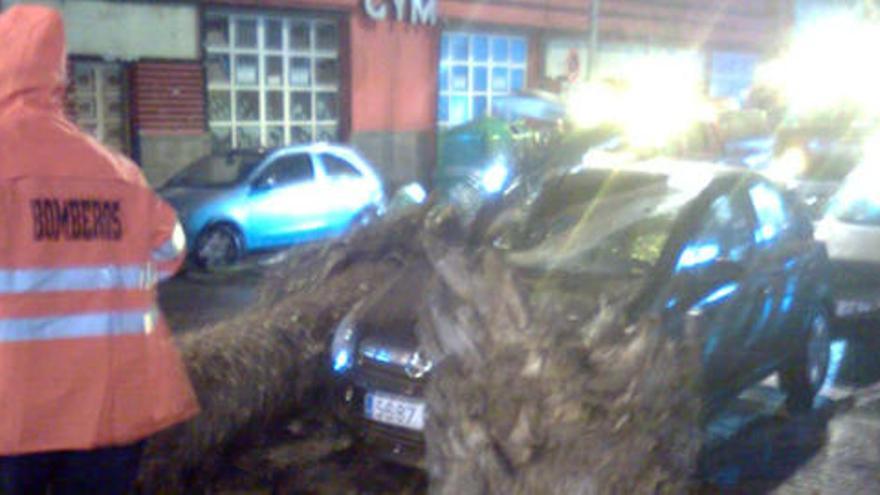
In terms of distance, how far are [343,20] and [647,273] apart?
50.0ft

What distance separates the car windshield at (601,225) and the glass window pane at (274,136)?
13.4m

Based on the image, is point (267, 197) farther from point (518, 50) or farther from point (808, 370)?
point (518, 50)

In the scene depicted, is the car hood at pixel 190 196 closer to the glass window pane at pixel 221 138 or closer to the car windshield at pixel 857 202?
the glass window pane at pixel 221 138

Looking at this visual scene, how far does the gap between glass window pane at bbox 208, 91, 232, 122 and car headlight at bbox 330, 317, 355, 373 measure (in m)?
13.0

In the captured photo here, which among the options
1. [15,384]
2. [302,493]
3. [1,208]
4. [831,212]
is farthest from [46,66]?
[831,212]

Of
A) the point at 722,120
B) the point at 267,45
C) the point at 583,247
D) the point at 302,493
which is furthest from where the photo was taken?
the point at 267,45

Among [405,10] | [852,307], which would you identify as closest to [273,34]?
[405,10]

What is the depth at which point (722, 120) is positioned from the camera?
15445 millimetres

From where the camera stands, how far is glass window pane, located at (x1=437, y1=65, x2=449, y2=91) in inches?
904

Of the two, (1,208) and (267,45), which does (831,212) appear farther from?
(267,45)

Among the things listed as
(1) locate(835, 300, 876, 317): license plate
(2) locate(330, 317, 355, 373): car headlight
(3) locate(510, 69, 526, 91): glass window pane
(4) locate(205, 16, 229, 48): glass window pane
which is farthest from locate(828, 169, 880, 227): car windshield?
(3) locate(510, 69, 526, 91): glass window pane

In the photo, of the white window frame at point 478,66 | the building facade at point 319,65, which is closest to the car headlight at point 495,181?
the building facade at point 319,65

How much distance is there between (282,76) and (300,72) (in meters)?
0.40

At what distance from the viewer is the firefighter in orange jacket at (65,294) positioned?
9.53ft
